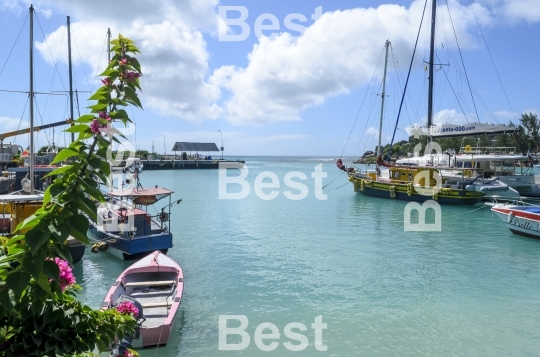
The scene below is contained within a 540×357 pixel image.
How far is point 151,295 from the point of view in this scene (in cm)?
1328

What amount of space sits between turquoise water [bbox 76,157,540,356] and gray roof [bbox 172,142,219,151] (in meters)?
103

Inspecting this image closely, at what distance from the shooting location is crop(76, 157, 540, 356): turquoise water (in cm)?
1191

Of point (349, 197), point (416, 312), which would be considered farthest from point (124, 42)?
point (349, 197)

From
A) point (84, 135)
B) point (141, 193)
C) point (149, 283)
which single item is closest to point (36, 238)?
point (84, 135)

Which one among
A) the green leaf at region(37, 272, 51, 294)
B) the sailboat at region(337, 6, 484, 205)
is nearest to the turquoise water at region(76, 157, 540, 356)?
the sailboat at region(337, 6, 484, 205)

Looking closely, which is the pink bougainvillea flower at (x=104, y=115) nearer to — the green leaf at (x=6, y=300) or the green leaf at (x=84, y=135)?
the green leaf at (x=84, y=135)

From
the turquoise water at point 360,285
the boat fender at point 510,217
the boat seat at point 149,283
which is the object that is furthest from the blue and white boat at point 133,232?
the boat fender at point 510,217

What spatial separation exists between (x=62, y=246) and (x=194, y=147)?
133127mm

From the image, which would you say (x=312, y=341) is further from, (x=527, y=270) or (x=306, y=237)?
(x=306, y=237)

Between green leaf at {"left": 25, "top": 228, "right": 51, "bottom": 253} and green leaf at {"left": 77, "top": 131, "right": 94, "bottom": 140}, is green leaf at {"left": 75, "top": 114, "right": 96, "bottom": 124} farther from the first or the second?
green leaf at {"left": 25, "top": 228, "right": 51, "bottom": 253}

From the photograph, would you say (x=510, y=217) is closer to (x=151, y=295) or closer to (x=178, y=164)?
(x=151, y=295)

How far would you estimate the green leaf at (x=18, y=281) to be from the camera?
2.61m

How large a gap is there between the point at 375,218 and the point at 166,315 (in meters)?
23.8

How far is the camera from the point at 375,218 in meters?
33.2
